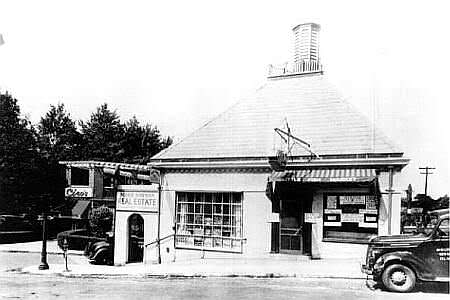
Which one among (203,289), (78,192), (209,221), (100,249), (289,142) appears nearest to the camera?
(203,289)

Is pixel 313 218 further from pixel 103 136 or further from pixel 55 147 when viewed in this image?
pixel 103 136

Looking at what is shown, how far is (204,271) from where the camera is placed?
1283cm

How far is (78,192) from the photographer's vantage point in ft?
112

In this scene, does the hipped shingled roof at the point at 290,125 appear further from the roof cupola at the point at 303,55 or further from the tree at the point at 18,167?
the tree at the point at 18,167

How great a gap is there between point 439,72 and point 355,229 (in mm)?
5812

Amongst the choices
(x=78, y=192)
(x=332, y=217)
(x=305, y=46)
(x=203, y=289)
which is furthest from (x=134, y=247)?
(x=78, y=192)

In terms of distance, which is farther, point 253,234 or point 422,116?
point 253,234

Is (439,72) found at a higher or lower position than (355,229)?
higher

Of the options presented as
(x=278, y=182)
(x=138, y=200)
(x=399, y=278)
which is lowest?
(x=399, y=278)

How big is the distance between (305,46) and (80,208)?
2025 cm

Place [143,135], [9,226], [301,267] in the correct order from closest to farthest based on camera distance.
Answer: [301,267], [9,226], [143,135]

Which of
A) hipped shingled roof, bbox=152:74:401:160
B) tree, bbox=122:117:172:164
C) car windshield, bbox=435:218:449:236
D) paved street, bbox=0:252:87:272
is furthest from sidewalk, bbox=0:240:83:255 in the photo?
car windshield, bbox=435:218:449:236

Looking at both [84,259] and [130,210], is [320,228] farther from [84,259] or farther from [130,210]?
[84,259]

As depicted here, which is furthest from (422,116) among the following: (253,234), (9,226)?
(9,226)
